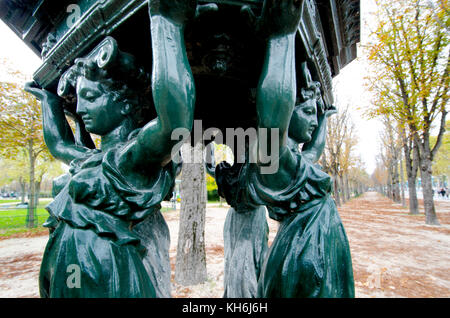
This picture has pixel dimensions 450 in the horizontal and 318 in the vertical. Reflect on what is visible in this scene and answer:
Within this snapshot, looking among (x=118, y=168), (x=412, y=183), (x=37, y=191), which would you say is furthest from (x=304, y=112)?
(x=37, y=191)

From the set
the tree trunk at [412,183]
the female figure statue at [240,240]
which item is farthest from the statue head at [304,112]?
the tree trunk at [412,183]

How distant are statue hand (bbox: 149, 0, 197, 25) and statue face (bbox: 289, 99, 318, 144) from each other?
0.88 m

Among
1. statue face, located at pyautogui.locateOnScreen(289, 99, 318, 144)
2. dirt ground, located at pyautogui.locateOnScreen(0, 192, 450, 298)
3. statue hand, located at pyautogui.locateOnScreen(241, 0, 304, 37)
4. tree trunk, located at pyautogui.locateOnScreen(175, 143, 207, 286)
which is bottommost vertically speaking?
dirt ground, located at pyautogui.locateOnScreen(0, 192, 450, 298)

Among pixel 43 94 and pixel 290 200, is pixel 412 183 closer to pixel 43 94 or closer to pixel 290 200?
pixel 290 200

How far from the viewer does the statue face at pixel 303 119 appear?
5.40ft

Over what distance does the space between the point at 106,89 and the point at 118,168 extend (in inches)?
18.5

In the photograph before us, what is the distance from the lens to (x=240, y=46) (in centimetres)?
139

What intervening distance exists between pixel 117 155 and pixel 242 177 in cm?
90

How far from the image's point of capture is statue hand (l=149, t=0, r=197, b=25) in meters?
1.06

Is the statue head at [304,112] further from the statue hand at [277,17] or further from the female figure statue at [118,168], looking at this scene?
the female figure statue at [118,168]

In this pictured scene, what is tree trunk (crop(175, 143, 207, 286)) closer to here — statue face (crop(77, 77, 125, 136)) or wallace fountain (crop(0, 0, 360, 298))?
wallace fountain (crop(0, 0, 360, 298))

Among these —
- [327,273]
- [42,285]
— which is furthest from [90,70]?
[327,273]

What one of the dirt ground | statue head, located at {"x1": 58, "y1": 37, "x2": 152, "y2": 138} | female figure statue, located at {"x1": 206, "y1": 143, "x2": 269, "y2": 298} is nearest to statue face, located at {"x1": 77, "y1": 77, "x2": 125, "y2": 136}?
statue head, located at {"x1": 58, "y1": 37, "x2": 152, "y2": 138}

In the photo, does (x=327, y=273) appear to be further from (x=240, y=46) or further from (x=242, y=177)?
(x=240, y=46)
